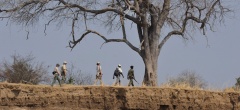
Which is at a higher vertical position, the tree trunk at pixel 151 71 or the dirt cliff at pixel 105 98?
the tree trunk at pixel 151 71

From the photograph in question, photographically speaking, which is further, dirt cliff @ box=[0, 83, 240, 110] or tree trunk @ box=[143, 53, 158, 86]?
tree trunk @ box=[143, 53, 158, 86]

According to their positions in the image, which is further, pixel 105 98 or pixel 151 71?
pixel 151 71

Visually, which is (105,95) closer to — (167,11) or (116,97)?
(116,97)

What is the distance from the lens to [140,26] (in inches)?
983

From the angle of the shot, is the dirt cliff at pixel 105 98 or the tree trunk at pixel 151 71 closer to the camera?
the dirt cliff at pixel 105 98

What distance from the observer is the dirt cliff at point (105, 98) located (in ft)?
54.2

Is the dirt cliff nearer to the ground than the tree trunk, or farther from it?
nearer to the ground

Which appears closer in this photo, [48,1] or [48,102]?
[48,102]

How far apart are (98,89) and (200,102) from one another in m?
3.70

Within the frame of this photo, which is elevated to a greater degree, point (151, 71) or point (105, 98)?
point (151, 71)

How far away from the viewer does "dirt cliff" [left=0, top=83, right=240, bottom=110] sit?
54.2 feet

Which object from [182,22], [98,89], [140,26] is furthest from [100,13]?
[98,89]

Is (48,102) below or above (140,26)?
below

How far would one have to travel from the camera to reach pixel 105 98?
17.0 meters
